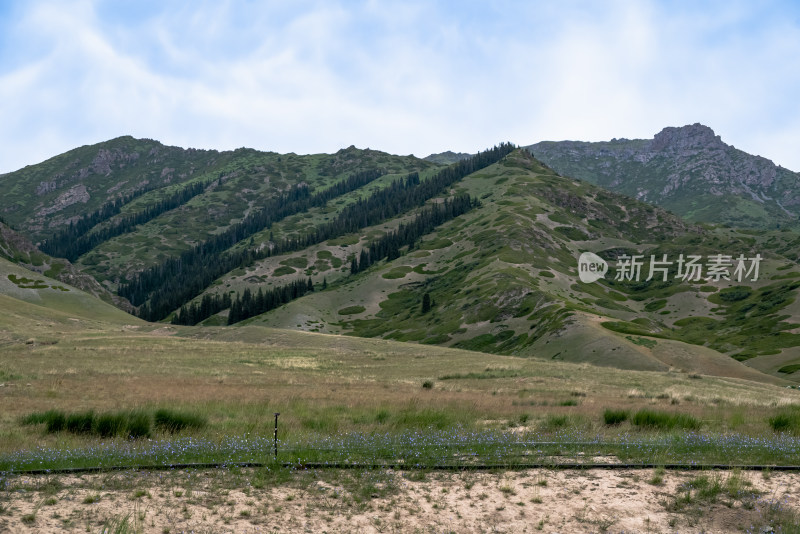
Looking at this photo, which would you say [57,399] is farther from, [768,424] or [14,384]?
[768,424]

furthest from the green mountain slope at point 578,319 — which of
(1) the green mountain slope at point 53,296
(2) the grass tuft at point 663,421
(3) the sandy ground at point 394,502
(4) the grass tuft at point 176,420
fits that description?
(4) the grass tuft at point 176,420

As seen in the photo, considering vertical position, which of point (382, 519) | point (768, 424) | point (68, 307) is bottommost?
point (68, 307)

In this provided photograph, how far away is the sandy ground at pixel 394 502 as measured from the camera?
37.3 feet

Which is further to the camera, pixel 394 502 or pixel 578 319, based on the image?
pixel 578 319

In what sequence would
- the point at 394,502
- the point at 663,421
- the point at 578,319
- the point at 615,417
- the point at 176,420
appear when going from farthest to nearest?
1. the point at 578,319
2. the point at 615,417
3. the point at 663,421
4. the point at 176,420
5. the point at 394,502

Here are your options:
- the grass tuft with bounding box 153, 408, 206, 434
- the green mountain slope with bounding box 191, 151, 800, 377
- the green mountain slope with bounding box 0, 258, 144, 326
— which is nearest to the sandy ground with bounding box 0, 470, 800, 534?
the grass tuft with bounding box 153, 408, 206, 434

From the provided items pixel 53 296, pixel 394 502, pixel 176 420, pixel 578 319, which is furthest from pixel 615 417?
pixel 53 296

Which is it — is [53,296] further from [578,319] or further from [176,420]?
[176,420]

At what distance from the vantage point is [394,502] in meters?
12.7

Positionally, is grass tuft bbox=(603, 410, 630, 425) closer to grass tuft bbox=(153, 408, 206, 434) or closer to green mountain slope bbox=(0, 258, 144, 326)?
grass tuft bbox=(153, 408, 206, 434)

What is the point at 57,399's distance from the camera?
28.7 m

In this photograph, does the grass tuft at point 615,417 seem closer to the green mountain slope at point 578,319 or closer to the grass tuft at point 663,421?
the grass tuft at point 663,421

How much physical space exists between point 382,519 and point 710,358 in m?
92.0

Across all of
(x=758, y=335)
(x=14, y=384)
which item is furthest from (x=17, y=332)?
(x=758, y=335)
